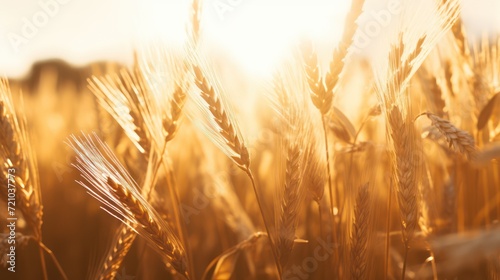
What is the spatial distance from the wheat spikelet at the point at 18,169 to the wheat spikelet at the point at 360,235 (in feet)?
2.95

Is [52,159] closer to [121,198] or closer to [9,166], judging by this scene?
[9,166]

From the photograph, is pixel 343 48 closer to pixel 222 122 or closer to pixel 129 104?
pixel 222 122

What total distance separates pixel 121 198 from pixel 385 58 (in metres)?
0.82

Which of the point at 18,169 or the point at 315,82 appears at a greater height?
the point at 18,169

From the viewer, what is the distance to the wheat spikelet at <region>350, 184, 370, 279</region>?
1426mm

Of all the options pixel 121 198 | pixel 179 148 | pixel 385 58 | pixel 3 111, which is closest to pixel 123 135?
pixel 179 148

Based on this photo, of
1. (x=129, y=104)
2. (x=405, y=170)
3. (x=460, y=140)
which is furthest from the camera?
(x=129, y=104)

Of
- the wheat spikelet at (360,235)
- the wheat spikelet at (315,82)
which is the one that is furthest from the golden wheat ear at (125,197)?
the wheat spikelet at (315,82)

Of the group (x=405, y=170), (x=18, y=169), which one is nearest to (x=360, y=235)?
(x=405, y=170)

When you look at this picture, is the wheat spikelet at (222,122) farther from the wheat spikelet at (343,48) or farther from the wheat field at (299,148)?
the wheat spikelet at (343,48)

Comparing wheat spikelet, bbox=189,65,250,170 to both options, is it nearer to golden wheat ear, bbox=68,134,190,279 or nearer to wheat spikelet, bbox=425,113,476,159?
golden wheat ear, bbox=68,134,190,279

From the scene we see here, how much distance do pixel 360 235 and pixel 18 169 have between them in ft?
3.29

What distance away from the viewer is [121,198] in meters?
1.31

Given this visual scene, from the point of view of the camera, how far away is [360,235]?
4.76 feet
